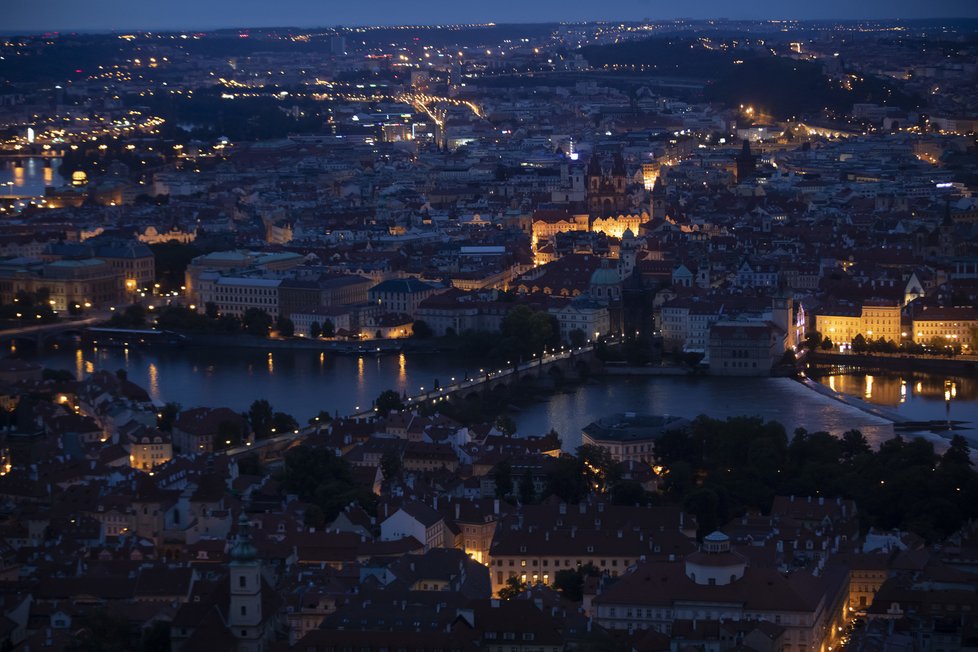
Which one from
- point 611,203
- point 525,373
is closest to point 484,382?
point 525,373

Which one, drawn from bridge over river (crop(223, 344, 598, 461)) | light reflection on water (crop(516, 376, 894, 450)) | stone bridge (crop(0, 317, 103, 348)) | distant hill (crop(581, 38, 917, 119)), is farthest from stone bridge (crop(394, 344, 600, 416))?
distant hill (crop(581, 38, 917, 119))

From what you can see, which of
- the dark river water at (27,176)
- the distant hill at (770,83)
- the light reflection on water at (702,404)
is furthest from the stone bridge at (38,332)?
the distant hill at (770,83)

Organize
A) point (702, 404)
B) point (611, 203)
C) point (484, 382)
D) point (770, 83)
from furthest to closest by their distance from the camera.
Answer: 1. point (770, 83)
2. point (611, 203)
3. point (484, 382)
4. point (702, 404)

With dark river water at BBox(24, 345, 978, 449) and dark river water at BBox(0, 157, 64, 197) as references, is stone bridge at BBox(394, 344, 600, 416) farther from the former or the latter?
dark river water at BBox(0, 157, 64, 197)

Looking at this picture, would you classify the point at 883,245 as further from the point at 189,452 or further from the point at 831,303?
the point at 189,452

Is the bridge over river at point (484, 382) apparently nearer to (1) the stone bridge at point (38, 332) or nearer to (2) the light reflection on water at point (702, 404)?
(2) the light reflection on water at point (702, 404)

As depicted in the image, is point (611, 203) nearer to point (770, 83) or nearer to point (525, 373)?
point (525, 373)

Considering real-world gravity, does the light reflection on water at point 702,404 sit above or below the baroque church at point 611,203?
above

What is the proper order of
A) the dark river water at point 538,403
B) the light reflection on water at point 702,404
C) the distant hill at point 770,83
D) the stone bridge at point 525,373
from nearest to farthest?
the light reflection on water at point 702,404
the dark river water at point 538,403
the stone bridge at point 525,373
the distant hill at point 770,83
